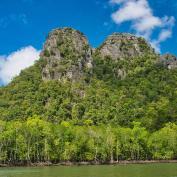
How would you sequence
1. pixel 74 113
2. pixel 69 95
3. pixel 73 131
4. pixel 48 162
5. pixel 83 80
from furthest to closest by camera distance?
pixel 83 80, pixel 69 95, pixel 74 113, pixel 73 131, pixel 48 162

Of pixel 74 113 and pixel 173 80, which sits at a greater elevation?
pixel 173 80

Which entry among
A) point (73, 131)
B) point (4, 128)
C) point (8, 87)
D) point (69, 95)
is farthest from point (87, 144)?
point (8, 87)

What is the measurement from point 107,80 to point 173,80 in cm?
2889

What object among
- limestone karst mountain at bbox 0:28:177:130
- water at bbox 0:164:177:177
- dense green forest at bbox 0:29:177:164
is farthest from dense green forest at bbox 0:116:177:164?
limestone karst mountain at bbox 0:28:177:130

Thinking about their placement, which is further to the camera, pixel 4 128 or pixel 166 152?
pixel 166 152

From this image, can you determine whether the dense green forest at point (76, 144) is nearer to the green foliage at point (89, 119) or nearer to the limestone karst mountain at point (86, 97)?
the green foliage at point (89, 119)

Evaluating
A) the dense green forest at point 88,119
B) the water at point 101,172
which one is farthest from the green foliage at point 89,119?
the water at point 101,172

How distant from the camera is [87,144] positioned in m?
102

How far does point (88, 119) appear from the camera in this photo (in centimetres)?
15525

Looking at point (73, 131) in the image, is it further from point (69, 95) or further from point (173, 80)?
point (173, 80)

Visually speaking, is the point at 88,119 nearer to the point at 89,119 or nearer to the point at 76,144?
the point at 89,119

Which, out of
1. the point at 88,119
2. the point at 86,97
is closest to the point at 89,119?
the point at 88,119

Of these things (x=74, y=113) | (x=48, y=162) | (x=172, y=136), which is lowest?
(x=48, y=162)

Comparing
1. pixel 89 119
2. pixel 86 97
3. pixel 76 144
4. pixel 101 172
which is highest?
pixel 86 97
